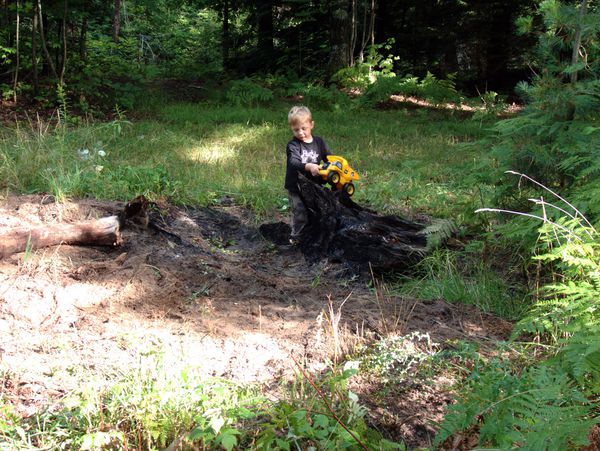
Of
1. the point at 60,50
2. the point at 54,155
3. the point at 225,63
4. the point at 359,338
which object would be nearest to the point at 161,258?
the point at 359,338

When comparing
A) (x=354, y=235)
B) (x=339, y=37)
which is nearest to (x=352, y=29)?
(x=339, y=37)

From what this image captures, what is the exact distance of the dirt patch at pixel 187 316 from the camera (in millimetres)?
3117

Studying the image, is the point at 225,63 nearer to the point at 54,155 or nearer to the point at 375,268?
the point at 54,155

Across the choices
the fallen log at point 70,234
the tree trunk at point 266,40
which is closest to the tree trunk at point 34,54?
the tree trunk at point 266,40

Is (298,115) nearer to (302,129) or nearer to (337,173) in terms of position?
(302,129)

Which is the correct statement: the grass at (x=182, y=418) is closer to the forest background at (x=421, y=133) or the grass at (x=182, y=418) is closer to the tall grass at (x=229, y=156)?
the forest background at (x=421, y=133)

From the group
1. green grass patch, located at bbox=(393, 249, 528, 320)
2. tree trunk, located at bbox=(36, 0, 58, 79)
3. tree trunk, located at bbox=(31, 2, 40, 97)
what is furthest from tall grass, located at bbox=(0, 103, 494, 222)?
tree trunk, located at bbox=(36, 0, 58, 79)

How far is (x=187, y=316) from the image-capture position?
3.99 metres

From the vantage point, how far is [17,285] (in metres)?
4.11

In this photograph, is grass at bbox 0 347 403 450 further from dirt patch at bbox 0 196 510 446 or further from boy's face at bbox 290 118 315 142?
boy's face at bbox 290 118 315 142

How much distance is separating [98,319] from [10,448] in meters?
1.38

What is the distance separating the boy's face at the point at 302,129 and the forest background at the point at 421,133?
1.35 m

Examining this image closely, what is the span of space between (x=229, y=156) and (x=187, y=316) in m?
5.55

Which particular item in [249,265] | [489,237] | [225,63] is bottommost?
[249,265]
